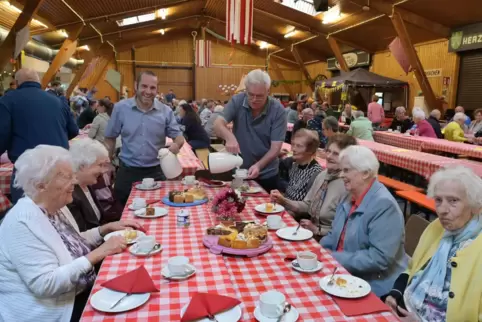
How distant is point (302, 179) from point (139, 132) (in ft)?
4.33

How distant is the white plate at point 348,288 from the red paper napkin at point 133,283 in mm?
599

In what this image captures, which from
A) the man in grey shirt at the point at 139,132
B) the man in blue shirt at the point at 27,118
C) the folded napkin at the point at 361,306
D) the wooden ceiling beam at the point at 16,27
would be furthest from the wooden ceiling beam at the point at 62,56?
the folded napkin at the point at 361,306

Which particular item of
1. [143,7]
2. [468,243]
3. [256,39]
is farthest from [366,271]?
[256,39]

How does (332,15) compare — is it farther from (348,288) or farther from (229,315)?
(229,315)

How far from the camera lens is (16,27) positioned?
24.9 feet

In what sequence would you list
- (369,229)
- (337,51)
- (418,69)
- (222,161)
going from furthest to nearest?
(337,51)
(418,69)
(222,161)
(369,229)

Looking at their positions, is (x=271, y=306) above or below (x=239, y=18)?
below

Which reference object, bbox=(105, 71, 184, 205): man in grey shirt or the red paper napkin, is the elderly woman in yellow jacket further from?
bbox=(105, 71, 184, 205): man in grey shirt

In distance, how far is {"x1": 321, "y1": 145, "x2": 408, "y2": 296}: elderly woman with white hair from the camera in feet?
5.74

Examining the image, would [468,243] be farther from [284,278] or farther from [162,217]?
[162,217]

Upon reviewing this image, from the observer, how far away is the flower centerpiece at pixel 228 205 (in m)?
2.08

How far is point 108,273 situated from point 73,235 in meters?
0.39

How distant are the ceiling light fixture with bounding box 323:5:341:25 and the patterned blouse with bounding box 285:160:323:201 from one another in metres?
9.57

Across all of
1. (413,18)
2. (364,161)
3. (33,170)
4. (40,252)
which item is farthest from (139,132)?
(413,18)
